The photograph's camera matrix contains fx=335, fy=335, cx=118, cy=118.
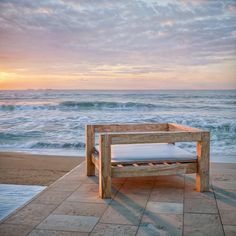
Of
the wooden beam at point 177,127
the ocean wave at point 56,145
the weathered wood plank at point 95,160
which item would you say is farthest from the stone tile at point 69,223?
the ocean wave at point 56,145

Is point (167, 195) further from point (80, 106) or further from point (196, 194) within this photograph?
point (80, 106)

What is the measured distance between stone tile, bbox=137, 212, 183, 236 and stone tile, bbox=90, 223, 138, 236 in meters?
0.08

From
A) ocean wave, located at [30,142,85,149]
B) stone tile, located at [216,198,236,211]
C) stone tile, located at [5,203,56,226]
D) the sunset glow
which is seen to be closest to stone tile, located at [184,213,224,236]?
stone tile, located at [216,198,236,211]

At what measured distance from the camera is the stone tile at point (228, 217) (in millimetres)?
3332

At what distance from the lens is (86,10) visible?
16.5m

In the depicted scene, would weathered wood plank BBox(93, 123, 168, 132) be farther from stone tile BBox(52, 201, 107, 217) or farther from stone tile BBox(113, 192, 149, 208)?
stone tile BBox(52, 201, 107, 217)

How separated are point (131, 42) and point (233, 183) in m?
21.0

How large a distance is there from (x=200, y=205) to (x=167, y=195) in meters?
0.50

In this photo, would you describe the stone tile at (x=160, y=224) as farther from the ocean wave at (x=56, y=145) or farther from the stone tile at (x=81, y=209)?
the ocean wave at (x=56, y=145)

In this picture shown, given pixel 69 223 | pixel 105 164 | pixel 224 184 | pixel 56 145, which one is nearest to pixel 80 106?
pixel 56 145

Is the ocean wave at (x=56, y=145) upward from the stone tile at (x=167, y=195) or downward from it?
downward

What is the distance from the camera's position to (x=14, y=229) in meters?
3.12

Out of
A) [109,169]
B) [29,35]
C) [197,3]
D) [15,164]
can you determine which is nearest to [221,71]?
[197,3]

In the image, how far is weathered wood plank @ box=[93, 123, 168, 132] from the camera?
5199mm
